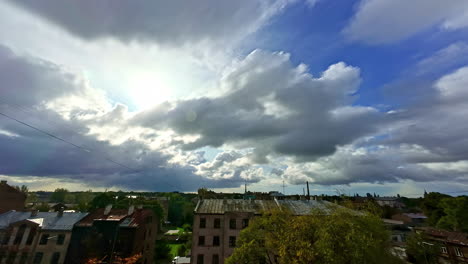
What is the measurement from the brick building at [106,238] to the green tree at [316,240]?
23.7 metres

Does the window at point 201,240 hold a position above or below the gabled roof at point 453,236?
below

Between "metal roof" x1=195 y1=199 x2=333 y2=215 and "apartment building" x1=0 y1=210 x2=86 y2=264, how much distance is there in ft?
80.0

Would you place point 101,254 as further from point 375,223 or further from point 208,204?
point 375,223

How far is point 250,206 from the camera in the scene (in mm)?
41969

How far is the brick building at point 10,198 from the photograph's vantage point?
45.8m

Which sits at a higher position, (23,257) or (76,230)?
(76,230)

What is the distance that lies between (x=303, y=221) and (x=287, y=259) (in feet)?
11.9

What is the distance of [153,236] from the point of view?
4625 cm

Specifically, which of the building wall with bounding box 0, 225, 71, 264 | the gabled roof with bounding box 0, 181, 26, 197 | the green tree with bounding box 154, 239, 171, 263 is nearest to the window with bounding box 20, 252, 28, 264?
the building wall with bounding box 0, 225, 71, 264

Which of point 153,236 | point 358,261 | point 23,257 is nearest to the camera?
point 358,261

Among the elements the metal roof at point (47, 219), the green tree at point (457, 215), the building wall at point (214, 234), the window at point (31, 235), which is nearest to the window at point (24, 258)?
the window at point (31, 235)

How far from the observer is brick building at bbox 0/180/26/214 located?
45.8 metres

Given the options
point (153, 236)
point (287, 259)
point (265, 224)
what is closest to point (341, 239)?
point (287, 259)

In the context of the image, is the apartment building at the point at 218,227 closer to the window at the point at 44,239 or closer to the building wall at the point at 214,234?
the building wall at the point at 214,234
